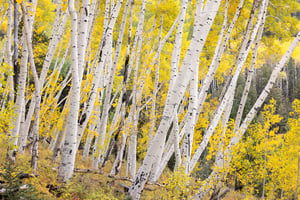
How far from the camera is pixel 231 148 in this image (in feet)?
16.1

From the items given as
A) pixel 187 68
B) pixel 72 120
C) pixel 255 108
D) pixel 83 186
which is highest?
pixel 187 68

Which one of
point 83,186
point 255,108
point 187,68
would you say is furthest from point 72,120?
point 255,108

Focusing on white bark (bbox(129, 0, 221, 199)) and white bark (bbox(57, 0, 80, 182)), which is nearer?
white bark (bbox(129, 0, 221, 199))

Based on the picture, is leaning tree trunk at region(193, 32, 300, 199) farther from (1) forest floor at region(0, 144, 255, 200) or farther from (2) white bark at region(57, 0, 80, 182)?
(2) white bark at region(57, 0, 80, 182)

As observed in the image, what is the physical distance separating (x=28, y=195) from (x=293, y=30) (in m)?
8.13

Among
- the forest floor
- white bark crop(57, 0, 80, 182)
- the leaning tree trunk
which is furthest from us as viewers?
the leaning tree trunk

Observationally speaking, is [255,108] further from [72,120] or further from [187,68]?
[72,120]

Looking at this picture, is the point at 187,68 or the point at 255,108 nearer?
the point at 187,68

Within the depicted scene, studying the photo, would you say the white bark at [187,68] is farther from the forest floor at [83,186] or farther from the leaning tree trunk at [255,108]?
the leaning tree trunk at [255,108]

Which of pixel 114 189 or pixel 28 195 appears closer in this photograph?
pixel 28 195

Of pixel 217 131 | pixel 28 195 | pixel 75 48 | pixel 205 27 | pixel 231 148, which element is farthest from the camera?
pixel 217 131

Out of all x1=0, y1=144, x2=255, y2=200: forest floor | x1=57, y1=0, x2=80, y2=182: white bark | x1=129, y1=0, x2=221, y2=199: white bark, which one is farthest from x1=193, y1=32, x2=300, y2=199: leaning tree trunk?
x1=57, y1=0, x2=80, y2=182: white bark

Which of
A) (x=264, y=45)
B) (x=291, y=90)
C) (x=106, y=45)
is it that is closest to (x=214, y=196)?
(x=106, y=45)

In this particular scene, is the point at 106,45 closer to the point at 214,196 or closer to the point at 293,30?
the point at 214,196
